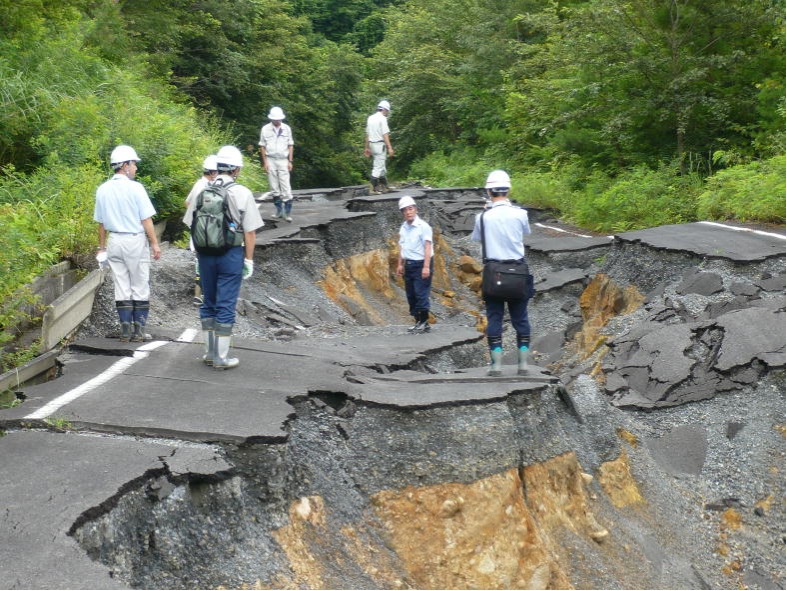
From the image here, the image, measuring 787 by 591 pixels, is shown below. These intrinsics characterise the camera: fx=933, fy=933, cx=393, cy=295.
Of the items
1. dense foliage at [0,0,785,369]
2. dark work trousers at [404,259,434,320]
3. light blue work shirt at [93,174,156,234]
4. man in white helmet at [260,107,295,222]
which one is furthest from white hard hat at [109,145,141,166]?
man in white helmet at [260,107,295,222]

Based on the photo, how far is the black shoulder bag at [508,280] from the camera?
851cm

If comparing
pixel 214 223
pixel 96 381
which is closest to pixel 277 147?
pixel 214 223

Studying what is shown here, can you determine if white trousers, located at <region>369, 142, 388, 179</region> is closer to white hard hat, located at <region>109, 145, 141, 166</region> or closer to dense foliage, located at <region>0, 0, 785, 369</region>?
dense foliage, located at <region>0, 0, 785, 369</region>

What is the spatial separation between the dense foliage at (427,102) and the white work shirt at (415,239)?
12.6 ft

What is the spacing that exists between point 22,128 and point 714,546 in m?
10.6

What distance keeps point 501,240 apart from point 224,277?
2533 millimetres

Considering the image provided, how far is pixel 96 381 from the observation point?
7898mm

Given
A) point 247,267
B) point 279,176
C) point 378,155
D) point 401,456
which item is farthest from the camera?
point 378,155

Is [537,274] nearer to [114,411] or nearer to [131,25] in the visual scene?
[114,411]

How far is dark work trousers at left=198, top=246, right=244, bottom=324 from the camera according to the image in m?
8.27

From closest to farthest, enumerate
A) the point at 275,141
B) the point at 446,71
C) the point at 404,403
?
1. the point at 404,403
2. the point at 275,141
3. the point at 446,71

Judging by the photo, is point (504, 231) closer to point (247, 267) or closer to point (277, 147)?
point (247, 267)

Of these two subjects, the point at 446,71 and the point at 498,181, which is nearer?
the point at 498,181

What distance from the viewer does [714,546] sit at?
897cm
